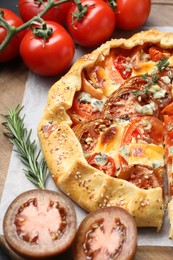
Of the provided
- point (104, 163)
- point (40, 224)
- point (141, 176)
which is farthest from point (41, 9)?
point (40, 224)

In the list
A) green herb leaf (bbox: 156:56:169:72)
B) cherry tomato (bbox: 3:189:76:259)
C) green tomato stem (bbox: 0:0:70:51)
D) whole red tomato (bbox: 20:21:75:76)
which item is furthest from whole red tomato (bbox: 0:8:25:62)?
cherry tomato (bbox: 3:189:76:259)

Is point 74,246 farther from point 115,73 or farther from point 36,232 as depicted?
point 115,73

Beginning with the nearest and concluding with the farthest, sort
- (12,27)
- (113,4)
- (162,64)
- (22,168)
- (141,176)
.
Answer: (141,176) < (22,168) < (162,64) < (12,27) < (113,4)

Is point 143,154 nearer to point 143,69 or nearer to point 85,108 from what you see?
point 85,108

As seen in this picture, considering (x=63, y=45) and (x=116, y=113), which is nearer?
(x=116, y=113)

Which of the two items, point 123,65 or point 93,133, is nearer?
point 93,133

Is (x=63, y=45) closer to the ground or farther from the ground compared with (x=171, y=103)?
farther from the ground

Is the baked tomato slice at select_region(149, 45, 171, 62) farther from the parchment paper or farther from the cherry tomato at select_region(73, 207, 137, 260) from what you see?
the cherry tomato at select_region(73, 207, 137, 260)

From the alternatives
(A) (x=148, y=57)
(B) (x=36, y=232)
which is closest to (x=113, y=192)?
(B) (x=36, y=232)

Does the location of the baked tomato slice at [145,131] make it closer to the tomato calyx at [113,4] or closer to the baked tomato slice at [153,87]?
the baked tomato slice at [153,87]
